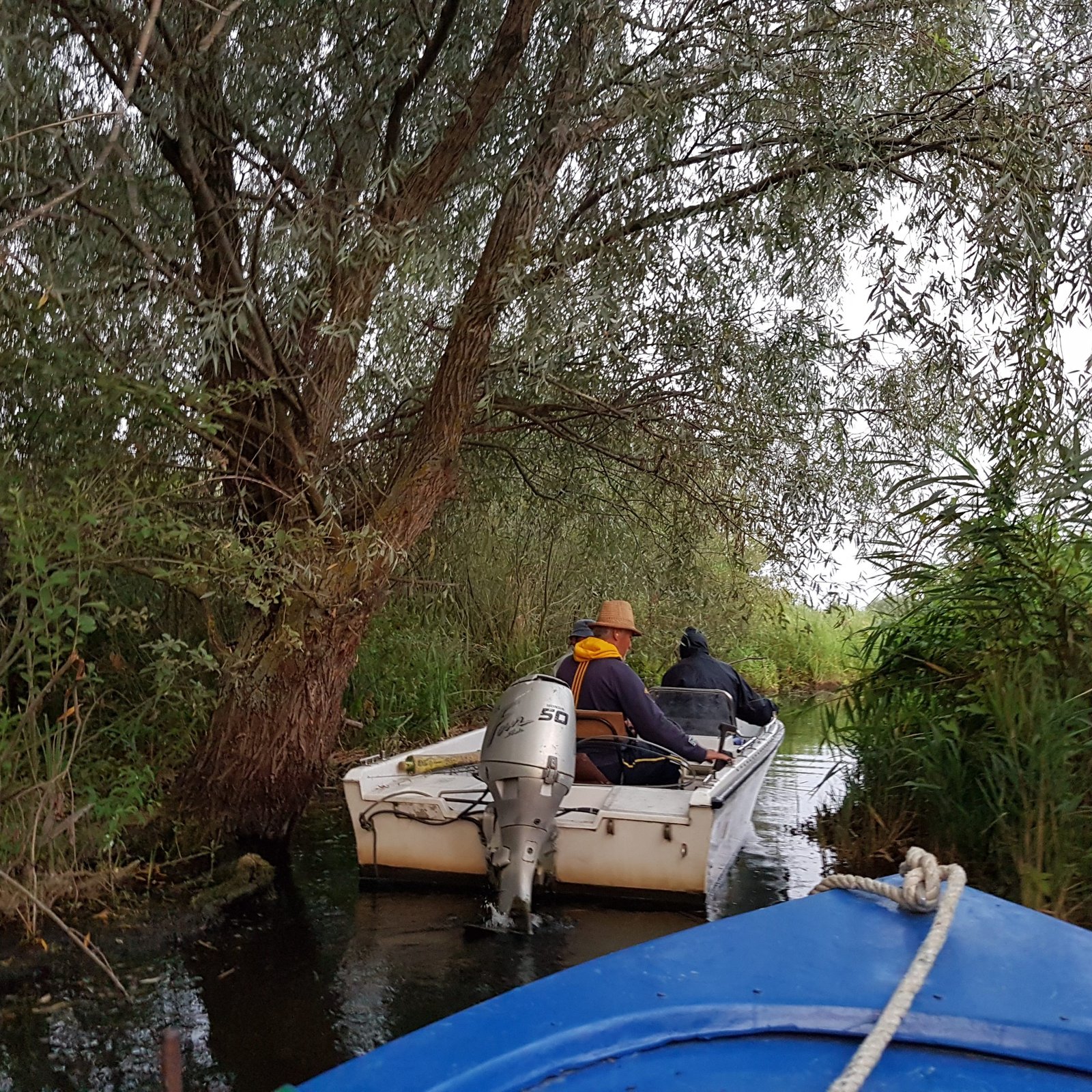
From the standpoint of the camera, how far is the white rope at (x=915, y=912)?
202cm

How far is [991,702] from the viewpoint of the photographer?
5.65 meters

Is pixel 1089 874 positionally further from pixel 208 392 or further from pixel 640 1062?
pixel 208 392

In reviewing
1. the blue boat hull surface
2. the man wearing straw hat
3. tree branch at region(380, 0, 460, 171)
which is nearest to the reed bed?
the man wearing straw hat

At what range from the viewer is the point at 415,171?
6574 mm

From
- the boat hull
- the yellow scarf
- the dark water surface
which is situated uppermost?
the yellow scarf

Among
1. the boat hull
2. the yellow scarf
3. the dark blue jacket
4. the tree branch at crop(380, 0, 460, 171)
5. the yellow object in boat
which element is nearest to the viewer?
the boat hull

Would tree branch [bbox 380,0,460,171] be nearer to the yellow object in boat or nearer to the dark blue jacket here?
the dark blue jacket

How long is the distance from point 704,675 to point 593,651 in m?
2.02

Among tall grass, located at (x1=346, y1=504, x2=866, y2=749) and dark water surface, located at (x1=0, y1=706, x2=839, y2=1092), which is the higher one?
tall grass, located at (x1=346, y1=504, x2=866, y2=749)

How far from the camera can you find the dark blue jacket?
664 cm

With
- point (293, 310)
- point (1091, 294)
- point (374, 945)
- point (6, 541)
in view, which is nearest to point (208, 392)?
point (293, 310)

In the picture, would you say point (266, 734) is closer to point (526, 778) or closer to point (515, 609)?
point (526, 778)

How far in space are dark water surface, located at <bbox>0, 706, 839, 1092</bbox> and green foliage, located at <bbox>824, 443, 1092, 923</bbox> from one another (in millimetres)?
756

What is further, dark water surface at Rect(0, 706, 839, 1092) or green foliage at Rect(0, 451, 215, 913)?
green foliage at Rect(0, 451, 215, 913)
